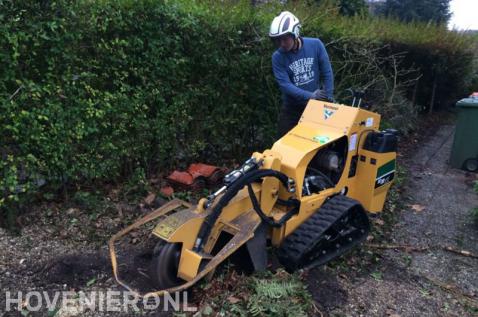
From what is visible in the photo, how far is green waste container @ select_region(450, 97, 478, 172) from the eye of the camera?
765 centimetres

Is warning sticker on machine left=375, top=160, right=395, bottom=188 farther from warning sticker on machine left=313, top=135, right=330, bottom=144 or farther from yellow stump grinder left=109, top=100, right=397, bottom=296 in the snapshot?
warning sticker on machine left=313, top=135, right=330, bottom=144

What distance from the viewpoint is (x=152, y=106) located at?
5.30 m

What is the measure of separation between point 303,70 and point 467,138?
4076 mm

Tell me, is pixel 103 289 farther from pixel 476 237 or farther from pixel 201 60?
pixel 476 237

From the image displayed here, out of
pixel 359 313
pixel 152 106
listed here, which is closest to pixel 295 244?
pixel 359 313

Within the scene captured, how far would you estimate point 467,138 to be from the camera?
7.75m

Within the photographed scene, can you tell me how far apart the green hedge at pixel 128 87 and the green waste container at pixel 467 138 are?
213cm

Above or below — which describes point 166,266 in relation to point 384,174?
below

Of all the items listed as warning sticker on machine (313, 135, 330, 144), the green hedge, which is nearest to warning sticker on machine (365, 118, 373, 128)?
warning sticker on machine (313, 135, 330, 144)

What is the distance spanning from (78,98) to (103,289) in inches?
76.2

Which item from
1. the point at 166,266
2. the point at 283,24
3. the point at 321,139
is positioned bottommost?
the point at 166,266

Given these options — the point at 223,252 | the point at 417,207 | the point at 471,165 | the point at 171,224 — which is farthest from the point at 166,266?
the point at 471,165

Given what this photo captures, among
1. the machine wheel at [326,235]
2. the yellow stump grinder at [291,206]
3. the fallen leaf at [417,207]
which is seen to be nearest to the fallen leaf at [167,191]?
the yellow stump grinder at [291,206]

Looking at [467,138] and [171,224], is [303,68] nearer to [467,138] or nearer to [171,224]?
[171,224]
